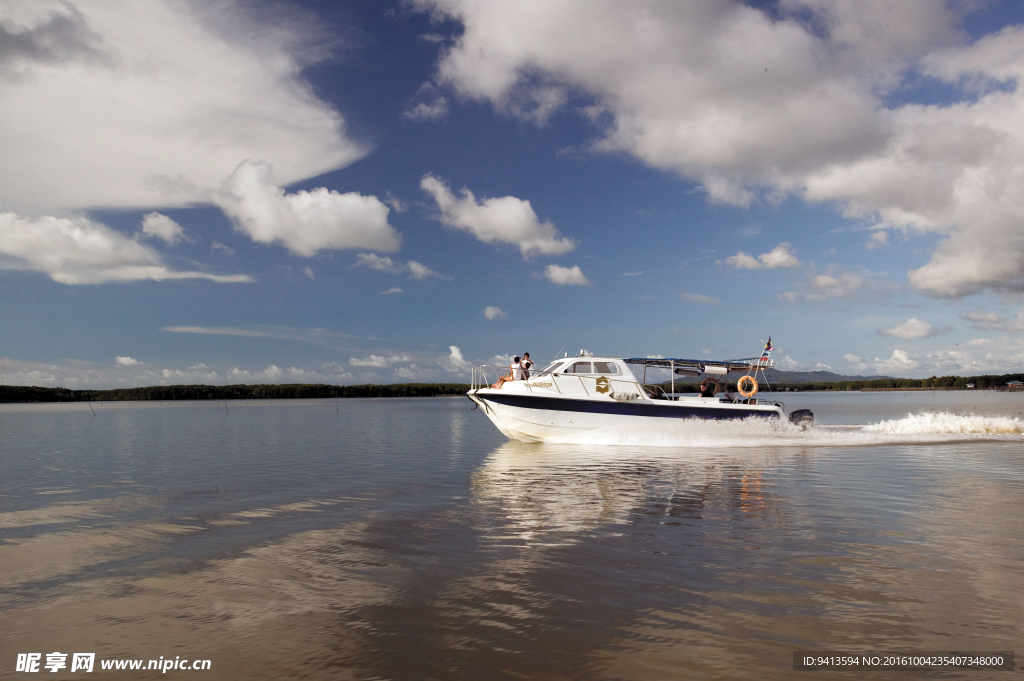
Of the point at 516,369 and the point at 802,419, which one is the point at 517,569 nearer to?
the point at 516,369

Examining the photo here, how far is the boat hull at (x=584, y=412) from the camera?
786 inches

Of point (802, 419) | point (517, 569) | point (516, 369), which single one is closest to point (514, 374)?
point (516, 369)

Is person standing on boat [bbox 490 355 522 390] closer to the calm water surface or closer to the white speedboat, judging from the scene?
the white speedboat

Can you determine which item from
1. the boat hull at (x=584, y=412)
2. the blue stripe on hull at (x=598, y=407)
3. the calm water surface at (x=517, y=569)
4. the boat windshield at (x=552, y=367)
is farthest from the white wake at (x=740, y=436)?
the calm water surface at (x=517, y=569)

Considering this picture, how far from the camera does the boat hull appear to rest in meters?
20.0

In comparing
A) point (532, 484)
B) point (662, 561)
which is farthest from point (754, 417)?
point (662, 561)

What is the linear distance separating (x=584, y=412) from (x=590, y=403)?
0.39 metres

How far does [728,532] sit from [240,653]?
252 inches

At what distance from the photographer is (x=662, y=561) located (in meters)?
6.85

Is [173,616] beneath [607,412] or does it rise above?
beneath

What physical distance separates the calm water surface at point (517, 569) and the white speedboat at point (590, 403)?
5.42 m

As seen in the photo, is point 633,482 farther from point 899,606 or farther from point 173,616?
point 173,616

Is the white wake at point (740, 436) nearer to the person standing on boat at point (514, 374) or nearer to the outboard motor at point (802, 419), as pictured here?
the outboard motor at point (802, 419)

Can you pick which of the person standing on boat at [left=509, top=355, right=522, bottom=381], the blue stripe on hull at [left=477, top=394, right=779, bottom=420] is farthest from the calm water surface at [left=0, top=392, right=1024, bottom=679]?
the person standing on boat at [left=509, top=355, right=522, bottom=381]
